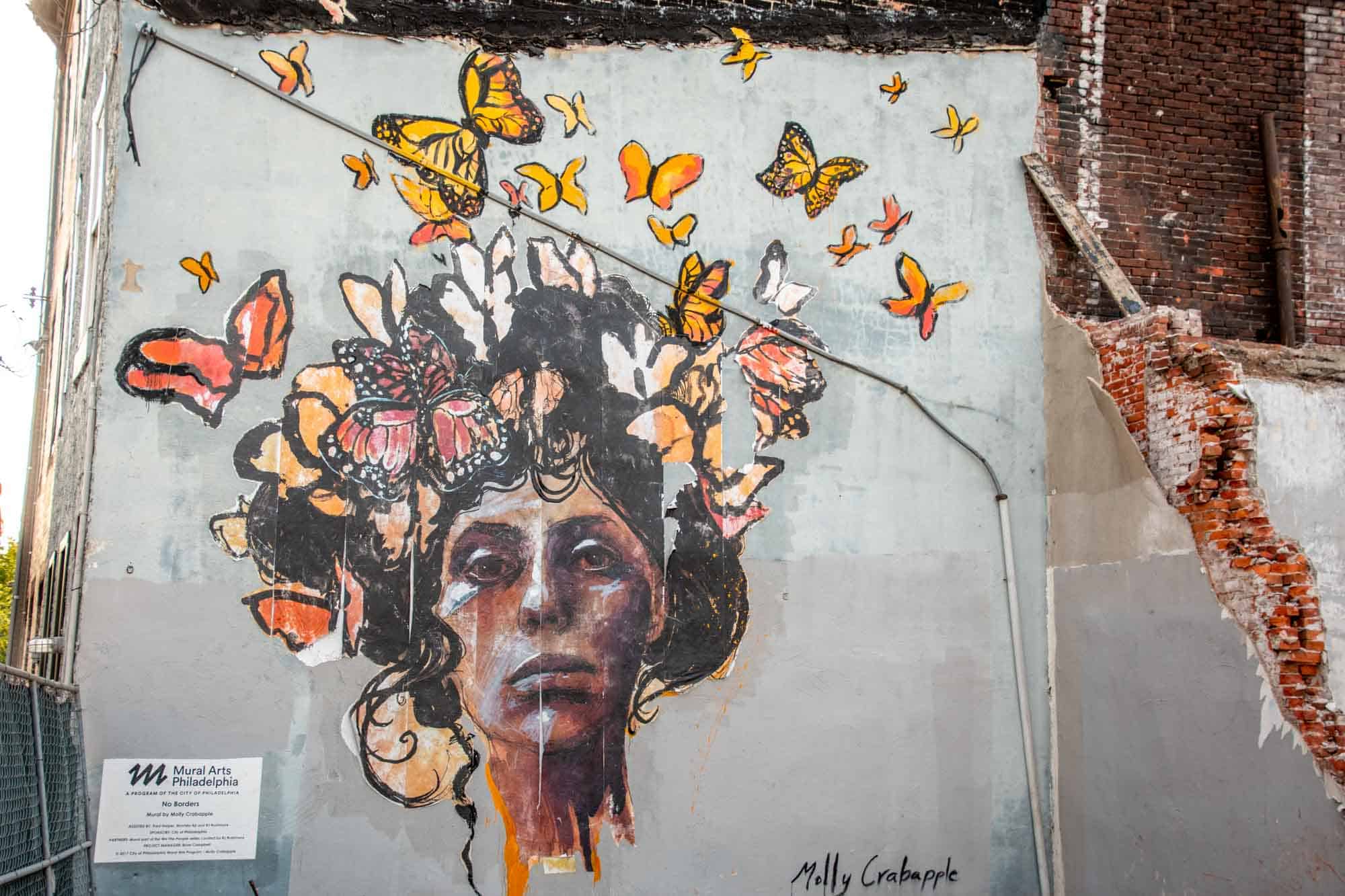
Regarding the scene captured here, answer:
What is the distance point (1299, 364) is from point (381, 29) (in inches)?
241

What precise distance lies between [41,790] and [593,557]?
128 inches

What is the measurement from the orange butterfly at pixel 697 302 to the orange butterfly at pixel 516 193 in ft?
3.67

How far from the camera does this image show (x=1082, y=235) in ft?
27.2

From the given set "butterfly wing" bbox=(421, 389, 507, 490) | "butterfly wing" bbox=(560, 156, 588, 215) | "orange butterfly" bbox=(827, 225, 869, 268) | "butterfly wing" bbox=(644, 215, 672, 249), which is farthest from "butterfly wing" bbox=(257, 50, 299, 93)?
"orange butterfly" bbox=(827, 225, 869, 268)

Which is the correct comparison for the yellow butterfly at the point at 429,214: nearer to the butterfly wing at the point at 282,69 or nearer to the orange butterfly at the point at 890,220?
the butterfly wing at the point at 282,69

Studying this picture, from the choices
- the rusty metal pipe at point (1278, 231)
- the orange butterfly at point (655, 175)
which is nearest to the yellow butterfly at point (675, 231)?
the orange butterfly at point (655, 175)

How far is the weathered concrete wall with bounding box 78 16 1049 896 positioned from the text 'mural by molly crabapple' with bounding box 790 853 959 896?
7 cm

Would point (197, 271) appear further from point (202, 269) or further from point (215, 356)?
point (215, 356)

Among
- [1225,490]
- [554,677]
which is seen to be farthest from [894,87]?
[554,677]

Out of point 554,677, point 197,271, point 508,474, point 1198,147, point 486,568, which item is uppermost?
point 1198,147

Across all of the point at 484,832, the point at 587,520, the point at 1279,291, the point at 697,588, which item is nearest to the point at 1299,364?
the point at 1279,291

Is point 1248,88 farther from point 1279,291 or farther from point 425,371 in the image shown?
point 425,371

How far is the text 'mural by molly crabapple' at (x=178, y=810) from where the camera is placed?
664 cm

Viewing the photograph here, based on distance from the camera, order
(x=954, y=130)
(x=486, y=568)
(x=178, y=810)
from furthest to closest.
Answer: (x=954, y=130), (x=486, y=568), (x=178, y=810)
